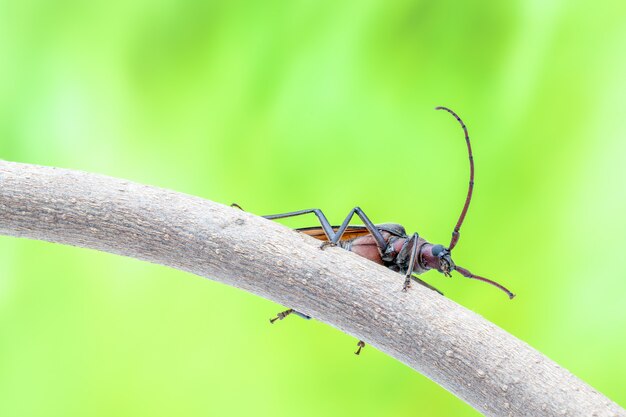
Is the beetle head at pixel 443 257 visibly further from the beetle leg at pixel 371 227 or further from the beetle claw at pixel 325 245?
the beetle claw at pixel 325 245

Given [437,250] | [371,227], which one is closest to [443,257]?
[437,250]

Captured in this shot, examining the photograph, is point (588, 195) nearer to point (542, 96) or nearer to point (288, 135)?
point (542, 96)

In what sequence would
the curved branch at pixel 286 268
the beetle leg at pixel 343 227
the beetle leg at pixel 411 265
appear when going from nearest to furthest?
the curved branch at pixel 286 268 < the beetle leg at pixel 411 265 < the beetle leg at pixel 343 227


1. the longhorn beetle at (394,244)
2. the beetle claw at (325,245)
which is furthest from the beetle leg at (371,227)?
the beetle claw at (325,245)

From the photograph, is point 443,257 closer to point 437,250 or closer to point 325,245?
point 437,250

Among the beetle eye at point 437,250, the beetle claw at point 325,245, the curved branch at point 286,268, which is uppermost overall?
the beetle eye at point 437,250
